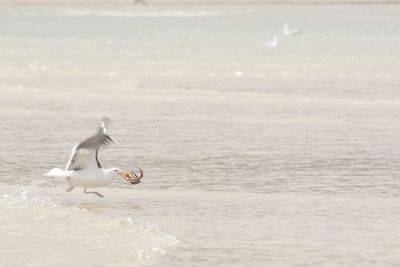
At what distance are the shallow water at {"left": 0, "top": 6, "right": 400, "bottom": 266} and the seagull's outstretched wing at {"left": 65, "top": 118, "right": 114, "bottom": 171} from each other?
0.32 m

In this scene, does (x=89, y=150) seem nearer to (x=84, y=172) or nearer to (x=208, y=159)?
(x=84, y=172)

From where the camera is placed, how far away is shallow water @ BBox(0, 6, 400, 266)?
9781 millimetres

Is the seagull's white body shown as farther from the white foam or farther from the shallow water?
the white foam

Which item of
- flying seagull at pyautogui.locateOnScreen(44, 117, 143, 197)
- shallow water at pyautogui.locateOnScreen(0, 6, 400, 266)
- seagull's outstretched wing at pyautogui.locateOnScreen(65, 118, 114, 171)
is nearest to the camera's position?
shallow water at pyautogui.locateOnScreen(0, 6, 400, 266)

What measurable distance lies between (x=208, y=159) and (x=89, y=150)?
122 inches

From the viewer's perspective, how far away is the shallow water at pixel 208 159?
32.1 feet

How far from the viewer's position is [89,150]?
11.1 metres

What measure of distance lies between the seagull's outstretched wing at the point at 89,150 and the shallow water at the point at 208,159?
32cm

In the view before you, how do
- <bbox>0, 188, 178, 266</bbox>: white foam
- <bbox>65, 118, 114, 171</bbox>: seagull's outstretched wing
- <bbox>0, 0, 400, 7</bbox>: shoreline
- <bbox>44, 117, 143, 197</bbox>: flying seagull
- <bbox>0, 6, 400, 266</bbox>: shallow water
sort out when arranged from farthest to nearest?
<bbox>0, 0, 400, 7</bbox>: shoreline, <bbox>44, 117, 143, 197</bbox>: flying seagull, <bbox>65, 118, 114, 171</bbox>: seagull's outstretched wing, <bbox>0, 6, 400, 266</bbox>: shallow water, <bbox>0, 188, 178, 266</bbox>: white foam

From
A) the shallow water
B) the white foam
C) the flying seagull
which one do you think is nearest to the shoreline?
the shallow water

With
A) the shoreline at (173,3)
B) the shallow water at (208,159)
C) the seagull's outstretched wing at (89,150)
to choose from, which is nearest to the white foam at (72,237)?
the shallow water at (208,159)

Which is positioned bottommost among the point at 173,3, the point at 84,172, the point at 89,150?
the point at 173,3

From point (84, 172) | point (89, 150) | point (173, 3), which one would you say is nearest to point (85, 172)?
Answer: point (84, 172)

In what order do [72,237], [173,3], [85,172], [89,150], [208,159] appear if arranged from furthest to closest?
[173,3], [208,159], [85,172], [89,150], [72,237]
